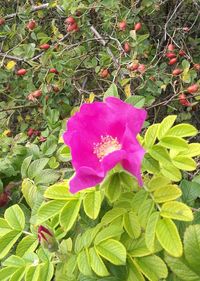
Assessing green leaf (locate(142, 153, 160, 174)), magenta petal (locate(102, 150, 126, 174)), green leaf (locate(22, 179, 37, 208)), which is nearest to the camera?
magenta petal (locate(102, 150, 126, 174))

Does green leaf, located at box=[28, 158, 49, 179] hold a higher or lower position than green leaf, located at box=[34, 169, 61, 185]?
lower

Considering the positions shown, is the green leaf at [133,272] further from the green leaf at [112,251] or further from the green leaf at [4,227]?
the green leaf at [4,227]

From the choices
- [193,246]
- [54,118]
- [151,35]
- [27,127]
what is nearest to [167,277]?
[193,246]

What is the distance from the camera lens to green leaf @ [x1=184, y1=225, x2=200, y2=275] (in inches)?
35.4

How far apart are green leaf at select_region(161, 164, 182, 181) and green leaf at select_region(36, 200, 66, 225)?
205 millimetres

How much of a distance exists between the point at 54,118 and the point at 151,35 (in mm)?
1024

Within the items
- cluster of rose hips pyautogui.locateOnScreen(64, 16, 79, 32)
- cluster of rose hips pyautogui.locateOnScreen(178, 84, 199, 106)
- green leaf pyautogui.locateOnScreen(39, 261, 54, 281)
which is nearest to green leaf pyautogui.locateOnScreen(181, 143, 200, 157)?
green leaf pyautogui.locateOnScreen(39, 261, 54, 281)

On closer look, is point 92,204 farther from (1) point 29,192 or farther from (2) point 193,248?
(1) point 29,192

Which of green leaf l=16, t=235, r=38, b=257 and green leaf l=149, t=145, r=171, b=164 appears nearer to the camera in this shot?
green leaf l=149, t=145, r=171, b=164

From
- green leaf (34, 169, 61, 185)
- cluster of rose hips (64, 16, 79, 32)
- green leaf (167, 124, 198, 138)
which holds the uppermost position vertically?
green leaf (167, 124, 198, 138)

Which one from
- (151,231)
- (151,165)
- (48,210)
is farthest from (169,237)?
(48,210)

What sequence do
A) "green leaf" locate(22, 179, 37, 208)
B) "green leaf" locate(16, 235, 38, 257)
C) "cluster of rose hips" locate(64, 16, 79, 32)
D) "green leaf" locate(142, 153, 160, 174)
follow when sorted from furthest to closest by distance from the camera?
"cluster of rose hips" locate(64, 16, 79, 32), "green leaf" locate(22, 179, 37, 208), "green leaf" locate(16, 235, 38, 257), "green leaf" locate(142, 153, 160, 174)

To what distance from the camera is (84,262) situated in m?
0.96

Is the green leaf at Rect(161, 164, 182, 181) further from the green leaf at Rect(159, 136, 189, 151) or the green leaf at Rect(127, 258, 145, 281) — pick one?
the green leaf at Rect(127, 258, 145, 281)
